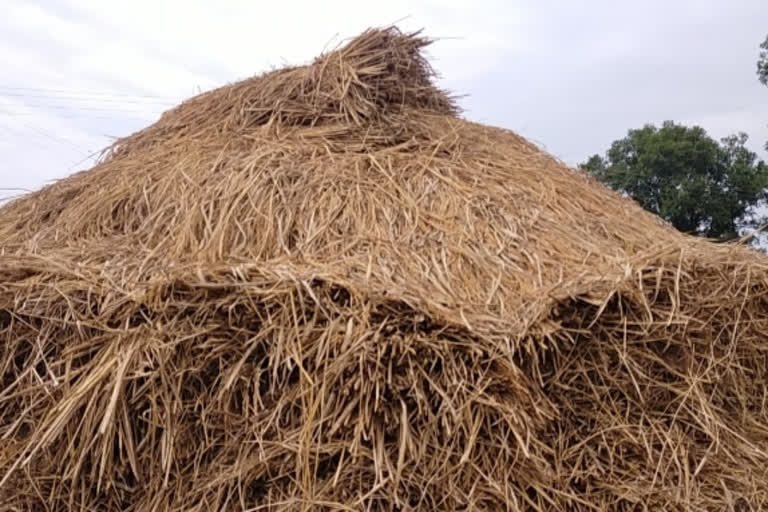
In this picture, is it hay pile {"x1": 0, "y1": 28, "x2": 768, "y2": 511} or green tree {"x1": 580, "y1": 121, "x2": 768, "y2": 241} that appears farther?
green tree {"x1": 580, "y1": 121, "x2": 768, "y2": 241}

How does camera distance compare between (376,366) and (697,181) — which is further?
(697,181)

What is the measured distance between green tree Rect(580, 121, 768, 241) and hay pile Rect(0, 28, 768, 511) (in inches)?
603

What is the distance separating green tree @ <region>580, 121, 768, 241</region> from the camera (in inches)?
655

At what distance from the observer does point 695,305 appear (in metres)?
2.11

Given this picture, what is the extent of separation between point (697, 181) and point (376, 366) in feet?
55.4

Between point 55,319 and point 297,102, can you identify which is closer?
point 55,319

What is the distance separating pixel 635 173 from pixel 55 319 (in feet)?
54.8

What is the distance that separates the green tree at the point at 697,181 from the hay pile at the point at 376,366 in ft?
50.3

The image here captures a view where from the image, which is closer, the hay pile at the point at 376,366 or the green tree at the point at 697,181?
the hay pile at the point at 376,366

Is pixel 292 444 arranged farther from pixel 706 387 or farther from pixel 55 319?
pixel 706 387

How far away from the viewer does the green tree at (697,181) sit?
16625mm

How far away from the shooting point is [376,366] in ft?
5.74

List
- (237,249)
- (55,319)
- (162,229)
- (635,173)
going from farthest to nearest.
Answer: (635,173), (162,229), (237,249), (55,319)

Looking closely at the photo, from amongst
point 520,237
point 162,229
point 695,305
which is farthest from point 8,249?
point 695,305
